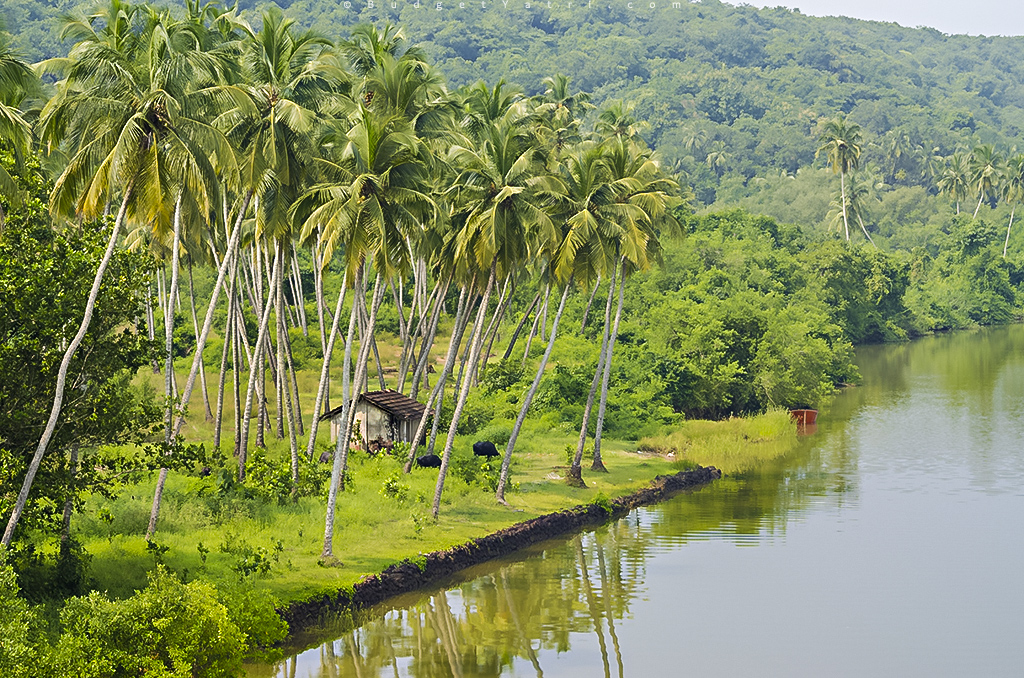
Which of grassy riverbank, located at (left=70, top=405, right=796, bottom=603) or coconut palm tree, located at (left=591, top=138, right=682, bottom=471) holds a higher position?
coconut palm tree, located at (left=591, top=138, right=682, bottom=471)

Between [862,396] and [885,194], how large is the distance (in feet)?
368

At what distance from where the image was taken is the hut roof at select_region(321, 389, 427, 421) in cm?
4741

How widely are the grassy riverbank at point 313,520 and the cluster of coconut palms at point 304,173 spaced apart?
46.0 inches

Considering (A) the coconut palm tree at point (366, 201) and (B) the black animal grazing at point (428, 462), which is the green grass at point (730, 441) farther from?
(A) the coconut palm tree at point (366, 201)

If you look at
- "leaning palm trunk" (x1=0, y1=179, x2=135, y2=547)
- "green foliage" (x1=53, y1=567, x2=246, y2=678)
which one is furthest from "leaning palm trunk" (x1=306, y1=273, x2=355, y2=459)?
"green foliage" (x1=53, y1=567, x2=246, y2=678)

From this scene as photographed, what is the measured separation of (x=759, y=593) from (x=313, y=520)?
14.2 metres

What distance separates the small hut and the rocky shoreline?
895cm

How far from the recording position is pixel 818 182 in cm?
17825

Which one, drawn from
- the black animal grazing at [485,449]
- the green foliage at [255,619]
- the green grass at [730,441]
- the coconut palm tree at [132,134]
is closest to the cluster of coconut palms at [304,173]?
the coconut palm tree at [132,134]

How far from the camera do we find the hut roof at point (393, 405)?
47.4m

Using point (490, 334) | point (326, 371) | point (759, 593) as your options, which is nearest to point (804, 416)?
point (490, 334)

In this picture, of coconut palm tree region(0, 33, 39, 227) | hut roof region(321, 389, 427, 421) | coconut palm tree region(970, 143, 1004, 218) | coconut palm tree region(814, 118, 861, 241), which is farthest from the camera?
coconut palm tree region(970, 143, 1004, 218)

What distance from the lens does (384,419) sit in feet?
157

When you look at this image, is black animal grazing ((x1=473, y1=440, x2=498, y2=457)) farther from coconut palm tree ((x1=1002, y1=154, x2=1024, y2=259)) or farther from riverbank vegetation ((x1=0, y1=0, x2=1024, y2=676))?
coconut palm tree ((x1=1002, y1=154, x2=1024, y2=259))
